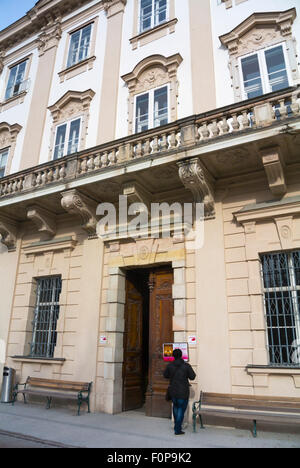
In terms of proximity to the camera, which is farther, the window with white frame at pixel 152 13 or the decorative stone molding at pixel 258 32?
the window with white frame at pixel 152 13

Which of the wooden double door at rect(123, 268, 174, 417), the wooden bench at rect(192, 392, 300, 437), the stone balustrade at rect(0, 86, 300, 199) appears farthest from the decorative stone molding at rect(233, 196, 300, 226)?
the wooden bench at rect(192, 392, 300, 437)

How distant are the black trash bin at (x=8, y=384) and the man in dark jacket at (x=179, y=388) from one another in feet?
17.4

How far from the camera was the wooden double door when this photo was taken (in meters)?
7.99

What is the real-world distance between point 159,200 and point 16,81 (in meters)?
9.41

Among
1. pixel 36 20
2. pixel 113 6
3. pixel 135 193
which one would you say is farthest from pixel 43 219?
pixel 36 20

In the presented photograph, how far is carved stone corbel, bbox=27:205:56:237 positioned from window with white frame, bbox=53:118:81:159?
2.17m

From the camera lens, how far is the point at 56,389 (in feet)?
28.5

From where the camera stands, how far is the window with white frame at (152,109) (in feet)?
31.1

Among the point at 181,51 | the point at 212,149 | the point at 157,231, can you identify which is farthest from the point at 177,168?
the point at 181,51

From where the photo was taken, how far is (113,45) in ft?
36.9

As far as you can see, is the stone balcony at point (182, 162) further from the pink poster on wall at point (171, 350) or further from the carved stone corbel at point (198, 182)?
the pink poster on wall at point (171, 350)

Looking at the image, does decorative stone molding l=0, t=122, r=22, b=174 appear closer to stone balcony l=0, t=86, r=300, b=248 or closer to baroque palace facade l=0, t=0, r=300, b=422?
baroque palace facade l=0, t=0, r=300, b=422

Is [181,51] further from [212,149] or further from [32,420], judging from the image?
[32,420]

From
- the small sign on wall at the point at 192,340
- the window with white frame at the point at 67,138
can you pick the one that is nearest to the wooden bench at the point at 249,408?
the small sign on wall at the point at 192,340
